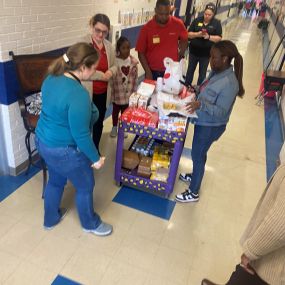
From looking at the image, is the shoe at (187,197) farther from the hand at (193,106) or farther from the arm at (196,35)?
the arm at (196,35)

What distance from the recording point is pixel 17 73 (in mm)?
2285

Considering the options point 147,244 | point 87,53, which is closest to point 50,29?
point 87,53

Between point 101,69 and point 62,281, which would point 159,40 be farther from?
point 62,281

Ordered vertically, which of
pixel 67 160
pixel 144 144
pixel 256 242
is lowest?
pixel 144 144

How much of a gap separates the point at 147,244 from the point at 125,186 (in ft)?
2.35

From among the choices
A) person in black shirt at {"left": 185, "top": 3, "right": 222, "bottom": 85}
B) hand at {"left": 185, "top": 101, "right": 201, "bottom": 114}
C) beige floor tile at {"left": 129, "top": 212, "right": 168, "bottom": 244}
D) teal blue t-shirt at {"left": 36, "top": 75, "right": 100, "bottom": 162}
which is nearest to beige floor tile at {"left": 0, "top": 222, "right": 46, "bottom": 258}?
beige floor tile at {"left": 129, "top": 212, "right": 168, "bottom": 244}

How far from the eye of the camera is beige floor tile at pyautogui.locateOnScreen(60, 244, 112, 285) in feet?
6.04

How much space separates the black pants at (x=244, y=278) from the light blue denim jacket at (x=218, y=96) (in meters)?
1.09

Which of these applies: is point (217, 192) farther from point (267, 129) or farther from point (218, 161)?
point (267, 129)

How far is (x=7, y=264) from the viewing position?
186 centimetres

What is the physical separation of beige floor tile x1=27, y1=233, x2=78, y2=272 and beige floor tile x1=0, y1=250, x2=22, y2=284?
84 millimetres

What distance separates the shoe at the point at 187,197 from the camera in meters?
2.61

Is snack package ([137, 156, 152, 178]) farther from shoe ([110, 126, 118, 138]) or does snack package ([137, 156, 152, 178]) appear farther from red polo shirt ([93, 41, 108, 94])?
shoe ([110, 126, 118, 138])

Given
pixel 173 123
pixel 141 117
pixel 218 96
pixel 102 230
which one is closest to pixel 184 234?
pixel 102 230
